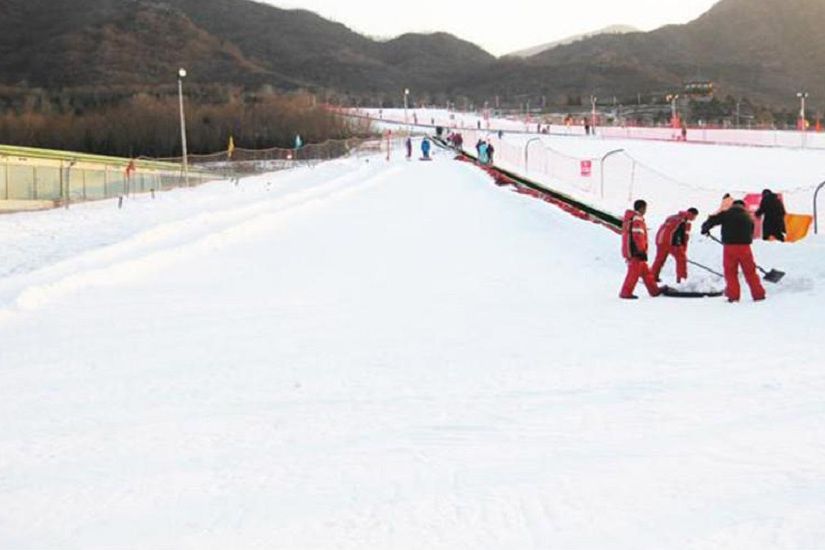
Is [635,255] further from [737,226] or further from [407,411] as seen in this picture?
[407,411]

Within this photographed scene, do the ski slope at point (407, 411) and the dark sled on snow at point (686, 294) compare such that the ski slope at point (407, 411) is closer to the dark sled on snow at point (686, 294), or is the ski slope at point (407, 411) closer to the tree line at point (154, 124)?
the dark sled on snow at point (686, 294)

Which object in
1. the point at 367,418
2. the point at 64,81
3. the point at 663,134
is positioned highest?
the point at 64,81

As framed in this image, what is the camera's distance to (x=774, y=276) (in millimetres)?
10906

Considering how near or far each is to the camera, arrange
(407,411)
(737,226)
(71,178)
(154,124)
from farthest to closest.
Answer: (154,124), (71,178), (737,226), (407,411)

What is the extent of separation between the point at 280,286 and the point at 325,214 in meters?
12.5

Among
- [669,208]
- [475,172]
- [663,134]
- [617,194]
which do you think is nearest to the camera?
[669,208]

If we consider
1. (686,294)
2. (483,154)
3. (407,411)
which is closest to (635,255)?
(686,294)

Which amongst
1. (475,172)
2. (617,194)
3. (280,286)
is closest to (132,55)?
(475,172)

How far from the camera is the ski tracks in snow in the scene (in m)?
10.9

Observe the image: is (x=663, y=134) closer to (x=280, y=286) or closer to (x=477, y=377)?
(x=280, y=286)

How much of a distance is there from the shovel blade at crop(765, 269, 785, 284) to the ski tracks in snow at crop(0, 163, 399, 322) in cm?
872

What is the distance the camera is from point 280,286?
474 inches

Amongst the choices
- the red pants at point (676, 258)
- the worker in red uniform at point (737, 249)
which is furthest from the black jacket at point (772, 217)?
the worker in red uniform at point (737, 249)

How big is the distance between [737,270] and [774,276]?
1087 mm
